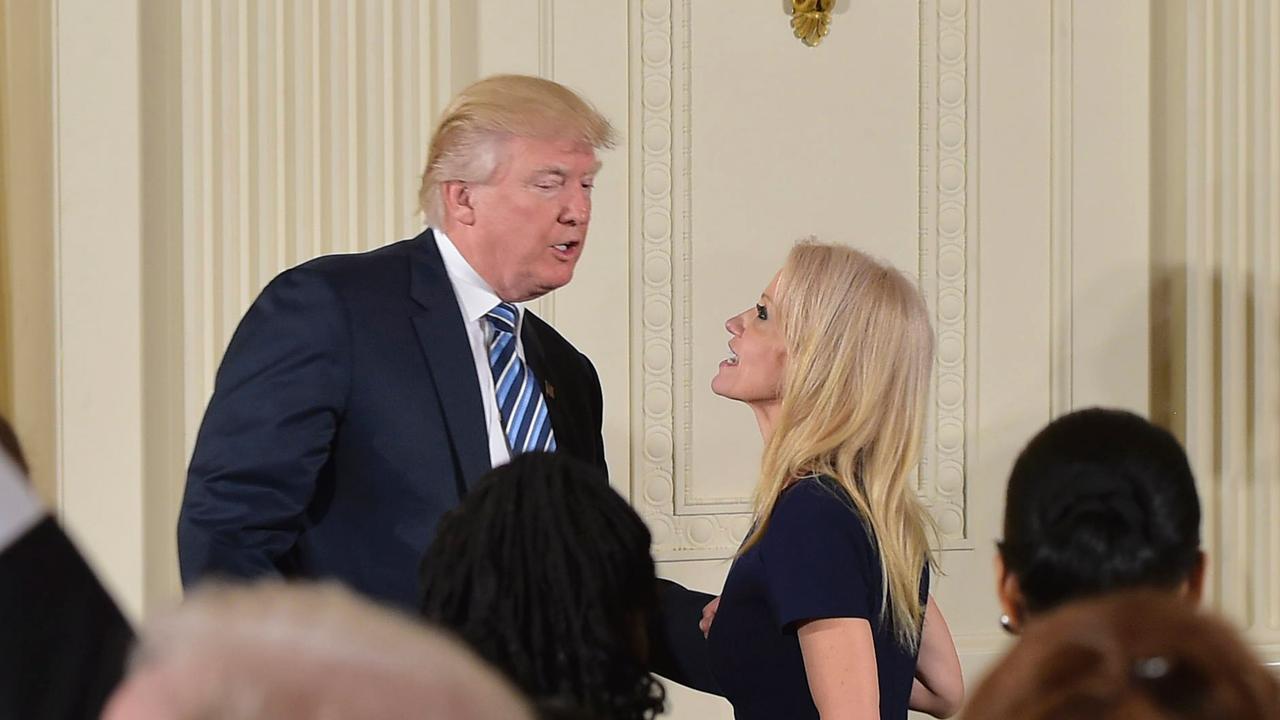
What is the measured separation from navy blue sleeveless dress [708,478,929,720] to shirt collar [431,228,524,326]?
710 millimetres

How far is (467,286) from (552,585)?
143 centimetres

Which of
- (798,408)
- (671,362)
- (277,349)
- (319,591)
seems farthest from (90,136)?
(319,591)

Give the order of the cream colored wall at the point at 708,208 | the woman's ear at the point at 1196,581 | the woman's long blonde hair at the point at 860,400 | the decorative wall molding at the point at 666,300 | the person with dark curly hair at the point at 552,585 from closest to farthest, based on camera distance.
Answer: the person with dark curly hair at the point at 552,585 < the woman's ear at the point at 1196,581 < the woman's long blonde hair at the point at 860,400 < the cream colored wall at the point at 708,208 < the decorative wall molding at the point at 666,300

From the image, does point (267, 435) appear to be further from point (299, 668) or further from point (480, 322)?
point (299, 668)

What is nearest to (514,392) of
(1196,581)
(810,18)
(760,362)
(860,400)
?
(760,362)

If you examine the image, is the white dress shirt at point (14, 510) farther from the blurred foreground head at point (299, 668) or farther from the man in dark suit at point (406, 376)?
the man in dark suit at point (406, 376)

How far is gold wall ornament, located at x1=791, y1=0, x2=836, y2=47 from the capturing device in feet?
14.2

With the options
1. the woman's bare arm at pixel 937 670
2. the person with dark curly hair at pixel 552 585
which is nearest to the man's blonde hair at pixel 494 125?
the woman's bare arm at pixel 937 670

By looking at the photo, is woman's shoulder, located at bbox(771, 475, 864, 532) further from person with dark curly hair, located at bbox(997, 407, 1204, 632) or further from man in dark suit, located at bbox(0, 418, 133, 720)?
man in dark suit, located at bbox(0, 418, 133, 720)

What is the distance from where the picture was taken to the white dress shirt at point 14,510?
1078mm

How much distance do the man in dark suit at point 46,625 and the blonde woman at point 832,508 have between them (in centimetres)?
144

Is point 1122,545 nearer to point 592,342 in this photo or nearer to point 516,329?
point 516,329

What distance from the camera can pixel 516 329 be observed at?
301 cm

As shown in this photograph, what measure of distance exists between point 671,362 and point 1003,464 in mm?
1010
